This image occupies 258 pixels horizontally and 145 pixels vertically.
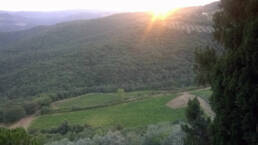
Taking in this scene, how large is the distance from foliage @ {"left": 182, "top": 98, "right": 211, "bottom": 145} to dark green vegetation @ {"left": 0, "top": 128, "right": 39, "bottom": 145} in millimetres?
5310

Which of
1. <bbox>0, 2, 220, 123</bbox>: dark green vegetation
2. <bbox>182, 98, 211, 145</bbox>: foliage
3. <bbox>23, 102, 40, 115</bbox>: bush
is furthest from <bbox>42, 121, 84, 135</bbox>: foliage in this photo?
<bbox>182, 98, 211, 145</bbox>: foliage

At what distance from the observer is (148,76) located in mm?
36938

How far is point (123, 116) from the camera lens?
891 inches

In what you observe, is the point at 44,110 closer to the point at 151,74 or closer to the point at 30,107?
the point at 30,107

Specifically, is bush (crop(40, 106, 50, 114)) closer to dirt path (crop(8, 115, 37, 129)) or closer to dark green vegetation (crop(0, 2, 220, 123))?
dark green vegetation (crop(0, 2, 220, 123))

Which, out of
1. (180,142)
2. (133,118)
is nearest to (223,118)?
(180,142)

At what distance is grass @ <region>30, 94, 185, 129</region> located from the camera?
68.1 ft

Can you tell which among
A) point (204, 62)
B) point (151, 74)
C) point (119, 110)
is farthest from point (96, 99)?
point (204, 62)

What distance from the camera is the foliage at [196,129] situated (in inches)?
230

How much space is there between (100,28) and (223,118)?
6643 cm

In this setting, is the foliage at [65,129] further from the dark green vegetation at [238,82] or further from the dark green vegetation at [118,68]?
the dark green vegetation at [238,82]

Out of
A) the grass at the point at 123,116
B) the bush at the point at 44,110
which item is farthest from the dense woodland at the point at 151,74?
the grass at the point at 123,116

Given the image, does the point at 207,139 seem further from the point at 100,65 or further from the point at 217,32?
the point at 100,65

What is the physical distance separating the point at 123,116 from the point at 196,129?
55.4 ft
